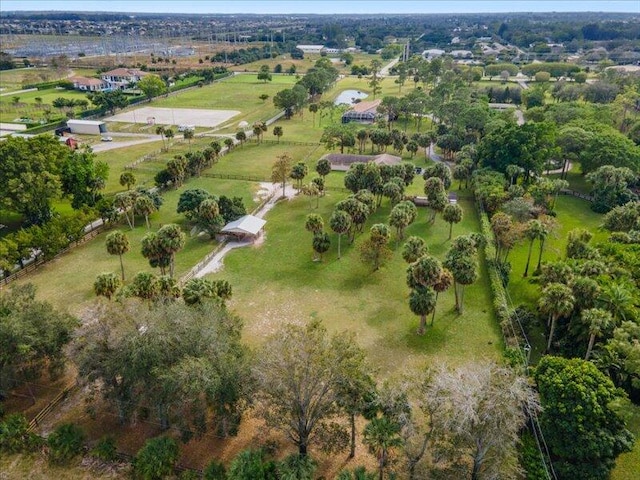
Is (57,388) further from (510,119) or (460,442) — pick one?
(510,119)

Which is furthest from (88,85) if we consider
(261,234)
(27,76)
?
(261,234)

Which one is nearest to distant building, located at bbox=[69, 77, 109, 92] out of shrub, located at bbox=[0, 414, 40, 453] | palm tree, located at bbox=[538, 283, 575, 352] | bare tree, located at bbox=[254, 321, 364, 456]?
shrub, located at bbox=[0, 414, 40, 453]

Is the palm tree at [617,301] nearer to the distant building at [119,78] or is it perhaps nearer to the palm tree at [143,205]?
the palm tree at [143,205]

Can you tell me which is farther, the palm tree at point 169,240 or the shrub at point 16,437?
the palm tree at point 169,240

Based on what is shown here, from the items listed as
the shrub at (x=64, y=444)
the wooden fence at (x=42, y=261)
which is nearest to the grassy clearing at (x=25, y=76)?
the wooden fence at (x=42, y=261)

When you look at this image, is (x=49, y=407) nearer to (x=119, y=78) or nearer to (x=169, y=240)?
(x=169, y=240)

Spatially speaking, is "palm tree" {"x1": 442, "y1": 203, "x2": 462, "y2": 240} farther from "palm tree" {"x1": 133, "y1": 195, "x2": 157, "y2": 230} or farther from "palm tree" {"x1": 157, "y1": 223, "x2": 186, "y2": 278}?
"palm tree" {"x1": 133, "y1": 195, "x2": 157, "y2": 230}
